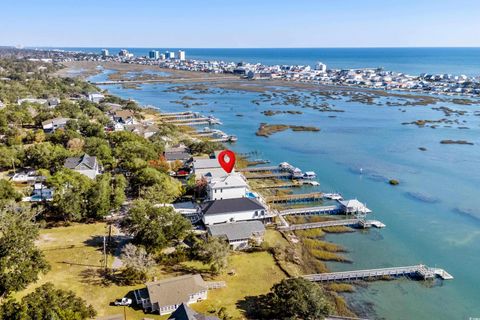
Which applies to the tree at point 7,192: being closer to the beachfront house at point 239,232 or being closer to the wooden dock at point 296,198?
the beachfront house at point 239,232

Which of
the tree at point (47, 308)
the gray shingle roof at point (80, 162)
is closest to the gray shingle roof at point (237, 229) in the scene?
the tree at point (47, 308)

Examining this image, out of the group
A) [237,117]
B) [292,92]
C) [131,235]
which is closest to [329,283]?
[131,235]

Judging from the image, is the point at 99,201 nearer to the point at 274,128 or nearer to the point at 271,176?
the point at 271,176

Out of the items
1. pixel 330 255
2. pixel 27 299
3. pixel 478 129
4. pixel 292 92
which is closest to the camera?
pixel 27 299

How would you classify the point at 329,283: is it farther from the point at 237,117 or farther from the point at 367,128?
the point at 237,117

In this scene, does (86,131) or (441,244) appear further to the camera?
(86,131)
